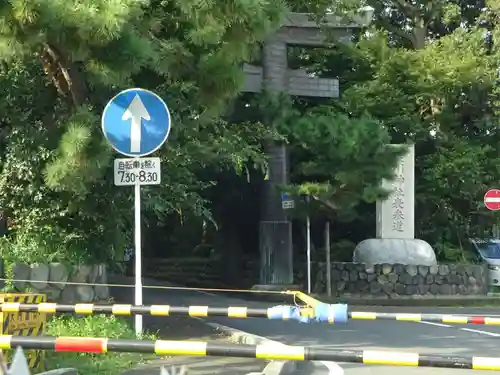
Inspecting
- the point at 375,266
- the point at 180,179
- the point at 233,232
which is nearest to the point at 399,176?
the point at 375,266

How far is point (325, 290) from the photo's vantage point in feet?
61.5

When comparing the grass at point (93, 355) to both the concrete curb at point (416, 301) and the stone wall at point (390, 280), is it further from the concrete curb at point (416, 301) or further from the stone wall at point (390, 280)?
the stone wall at point (390, 280)

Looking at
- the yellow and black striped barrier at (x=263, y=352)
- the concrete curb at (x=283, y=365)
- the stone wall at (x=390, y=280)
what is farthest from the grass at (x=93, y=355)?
the stone wall at (x=390, y=280)

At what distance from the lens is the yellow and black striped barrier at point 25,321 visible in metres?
6.41

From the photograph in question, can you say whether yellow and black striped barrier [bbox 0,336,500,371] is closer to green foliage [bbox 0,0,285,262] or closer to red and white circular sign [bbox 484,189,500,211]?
green foliage [bbox 0,0,285,262]

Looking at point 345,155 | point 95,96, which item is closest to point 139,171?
point 95,96

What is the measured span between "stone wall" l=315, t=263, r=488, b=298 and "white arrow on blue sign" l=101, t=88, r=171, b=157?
11.6 metres

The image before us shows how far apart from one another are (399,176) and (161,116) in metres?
12.2

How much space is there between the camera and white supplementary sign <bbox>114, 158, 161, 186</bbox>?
805cm

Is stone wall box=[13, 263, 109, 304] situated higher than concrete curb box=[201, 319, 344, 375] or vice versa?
stone wall box=[13, 263, 109, 304]

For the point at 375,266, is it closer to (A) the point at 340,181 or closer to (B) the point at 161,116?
(A) the point at 340,181

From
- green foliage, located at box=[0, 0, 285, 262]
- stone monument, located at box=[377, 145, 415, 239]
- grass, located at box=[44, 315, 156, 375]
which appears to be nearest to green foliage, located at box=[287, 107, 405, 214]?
stone monument, located at box=[377, 145, 415, 239]

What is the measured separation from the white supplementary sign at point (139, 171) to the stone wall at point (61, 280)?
1976 millimetres

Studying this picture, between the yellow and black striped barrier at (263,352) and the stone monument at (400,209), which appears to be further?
the stone monument at (400,209)
